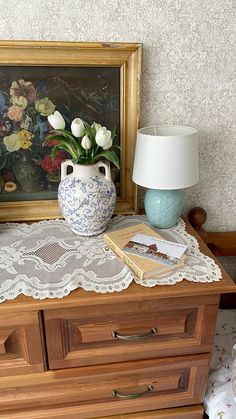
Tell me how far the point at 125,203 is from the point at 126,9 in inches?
24.5

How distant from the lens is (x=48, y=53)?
101cm

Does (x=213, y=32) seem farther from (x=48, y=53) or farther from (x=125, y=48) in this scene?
(x=48, y=53)

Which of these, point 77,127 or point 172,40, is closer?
point 77,127

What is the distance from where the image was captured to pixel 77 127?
3.08 ft

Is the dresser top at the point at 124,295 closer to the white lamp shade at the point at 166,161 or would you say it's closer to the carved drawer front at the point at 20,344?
the carved drawer front at the point at 20,344

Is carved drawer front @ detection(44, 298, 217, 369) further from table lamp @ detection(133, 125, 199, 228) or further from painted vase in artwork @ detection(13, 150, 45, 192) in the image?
painted vase in artwork @ detection(13, 150, 45, 192)

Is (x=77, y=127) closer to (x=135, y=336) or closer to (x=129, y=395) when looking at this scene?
(x=135, y=336)

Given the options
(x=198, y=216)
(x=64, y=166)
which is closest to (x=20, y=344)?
(x=64, y=166)

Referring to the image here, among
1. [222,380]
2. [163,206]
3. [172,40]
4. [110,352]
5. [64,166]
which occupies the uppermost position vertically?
[172,40]

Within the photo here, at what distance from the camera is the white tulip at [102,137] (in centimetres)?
93

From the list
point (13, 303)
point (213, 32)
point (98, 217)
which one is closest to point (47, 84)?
point (98, 217)

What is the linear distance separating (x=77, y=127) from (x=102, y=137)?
0.26ft

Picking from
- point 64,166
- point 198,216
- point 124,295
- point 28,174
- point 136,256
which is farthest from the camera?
point 198,216

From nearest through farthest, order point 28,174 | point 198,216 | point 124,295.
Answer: point 124,295
point 28,174
point 198,216
